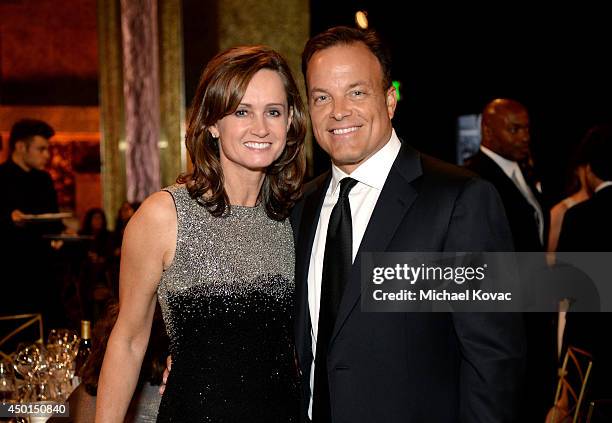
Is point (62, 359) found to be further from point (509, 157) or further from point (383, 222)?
point (509, 157)

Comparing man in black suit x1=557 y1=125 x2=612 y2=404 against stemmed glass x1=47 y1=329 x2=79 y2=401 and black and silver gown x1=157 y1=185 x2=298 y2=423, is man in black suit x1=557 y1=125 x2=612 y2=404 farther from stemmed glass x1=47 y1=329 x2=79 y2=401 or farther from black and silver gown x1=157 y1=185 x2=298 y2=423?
stemmed glass x1=47 y1=329 x2=79 y2=401

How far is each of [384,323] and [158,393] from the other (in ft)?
2.74

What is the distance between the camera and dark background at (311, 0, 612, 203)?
7266 millimetres

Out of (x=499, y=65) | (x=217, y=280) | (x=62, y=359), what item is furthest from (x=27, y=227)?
(x=499, y=65)

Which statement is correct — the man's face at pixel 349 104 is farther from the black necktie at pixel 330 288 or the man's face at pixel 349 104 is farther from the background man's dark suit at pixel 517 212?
the background man's dark suit at pixel 517 212

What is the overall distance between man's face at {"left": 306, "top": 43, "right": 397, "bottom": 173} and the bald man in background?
2.05 meters

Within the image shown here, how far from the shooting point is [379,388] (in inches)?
76.5

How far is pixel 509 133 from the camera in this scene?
440 centimetres

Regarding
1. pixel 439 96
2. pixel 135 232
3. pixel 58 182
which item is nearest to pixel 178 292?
pixel 135 232

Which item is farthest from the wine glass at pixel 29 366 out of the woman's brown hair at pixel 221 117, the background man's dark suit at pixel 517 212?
the background man's dark suit at pixel 517 212

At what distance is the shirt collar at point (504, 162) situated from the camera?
4344 millimetres

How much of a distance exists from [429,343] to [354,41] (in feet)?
3.06

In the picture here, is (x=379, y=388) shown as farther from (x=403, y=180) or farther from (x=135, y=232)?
(x=135, y=232)

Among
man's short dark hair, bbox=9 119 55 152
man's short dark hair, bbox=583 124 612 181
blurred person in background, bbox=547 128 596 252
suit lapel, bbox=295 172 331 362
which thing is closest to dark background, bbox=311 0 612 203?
blurred person in background, bbox=547 128 596 252
